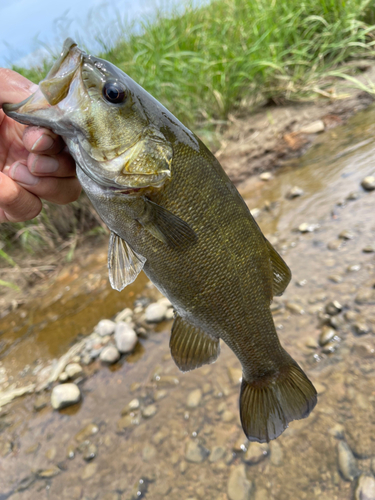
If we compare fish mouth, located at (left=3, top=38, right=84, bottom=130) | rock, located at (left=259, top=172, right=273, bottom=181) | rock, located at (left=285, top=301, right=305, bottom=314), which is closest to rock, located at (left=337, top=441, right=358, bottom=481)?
rock, located at (left=285, top=301, right=305, bottom=314)

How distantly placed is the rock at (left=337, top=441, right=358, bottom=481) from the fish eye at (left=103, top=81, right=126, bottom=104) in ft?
6.60

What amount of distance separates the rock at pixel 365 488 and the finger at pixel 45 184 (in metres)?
2.02

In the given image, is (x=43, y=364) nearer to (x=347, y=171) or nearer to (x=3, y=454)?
(x=3, y=454)

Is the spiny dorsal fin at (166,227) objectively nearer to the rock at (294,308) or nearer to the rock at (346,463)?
the rock at (346,463)

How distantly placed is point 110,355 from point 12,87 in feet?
7.41

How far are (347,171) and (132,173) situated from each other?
11.4 ft

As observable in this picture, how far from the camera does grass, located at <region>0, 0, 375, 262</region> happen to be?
16.9ft

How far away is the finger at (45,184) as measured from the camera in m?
1.63

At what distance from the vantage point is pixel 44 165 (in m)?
1.51

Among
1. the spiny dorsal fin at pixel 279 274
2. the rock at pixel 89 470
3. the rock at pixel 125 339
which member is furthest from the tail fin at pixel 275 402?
the rock at pixel 125 339

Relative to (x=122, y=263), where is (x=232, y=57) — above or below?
below

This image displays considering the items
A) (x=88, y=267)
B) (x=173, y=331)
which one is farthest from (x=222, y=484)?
(x=88, y=267)

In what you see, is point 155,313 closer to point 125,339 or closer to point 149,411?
point 125,339

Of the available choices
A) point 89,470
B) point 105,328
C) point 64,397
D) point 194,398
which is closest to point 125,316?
point 105,328
